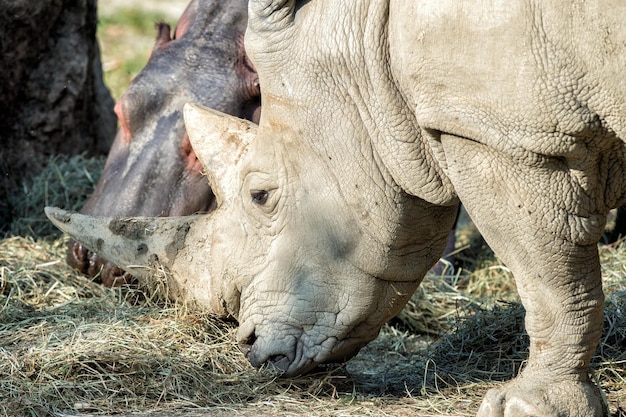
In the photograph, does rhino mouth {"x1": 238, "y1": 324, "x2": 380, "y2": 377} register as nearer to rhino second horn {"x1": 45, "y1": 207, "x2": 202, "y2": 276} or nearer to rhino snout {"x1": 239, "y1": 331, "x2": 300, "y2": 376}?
rhino snout {"x1": 239, "y1": 331, "x2": 300, "y2": 376}

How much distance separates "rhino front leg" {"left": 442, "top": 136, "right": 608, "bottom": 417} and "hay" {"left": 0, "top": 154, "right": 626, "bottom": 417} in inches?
Result: 16.6

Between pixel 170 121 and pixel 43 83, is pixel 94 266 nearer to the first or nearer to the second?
pixel 170 121

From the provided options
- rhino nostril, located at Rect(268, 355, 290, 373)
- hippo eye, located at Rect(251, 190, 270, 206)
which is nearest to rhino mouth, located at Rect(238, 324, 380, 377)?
rhino nostril, located at Rect(268, 355, 290, 373)

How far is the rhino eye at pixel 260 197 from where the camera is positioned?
4387 mm

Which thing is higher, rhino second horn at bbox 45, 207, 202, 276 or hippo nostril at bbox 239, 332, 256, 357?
rhino second horn at bbox 45, 207, 202, 276

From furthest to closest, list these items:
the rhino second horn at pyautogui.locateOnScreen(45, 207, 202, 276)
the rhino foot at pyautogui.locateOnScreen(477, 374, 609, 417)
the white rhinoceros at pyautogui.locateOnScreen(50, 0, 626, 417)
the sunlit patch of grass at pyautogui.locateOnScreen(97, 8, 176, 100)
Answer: the sunlit patch of grass at pyautogui.locateOnScreen(97, 8, 176, 100) → the rhino second horn at pyautogui.locateOnScreen(45, 207, 202, 276) → the rhino foot at pyautogui.locateOnScreen(477, 374, 609, 417) → the white rhinoceros at pyautogui.locateOnScreen(50, 0, 626, 417)

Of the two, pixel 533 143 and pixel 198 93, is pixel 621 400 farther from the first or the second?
pixel 198 93

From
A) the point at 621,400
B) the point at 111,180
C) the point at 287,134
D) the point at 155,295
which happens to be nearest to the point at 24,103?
the point at 111,180

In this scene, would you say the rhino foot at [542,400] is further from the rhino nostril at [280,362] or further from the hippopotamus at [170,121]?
the hippopotamus at [170,121]

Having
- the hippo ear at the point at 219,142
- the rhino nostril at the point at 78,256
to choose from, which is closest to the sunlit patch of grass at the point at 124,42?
the rhino nostril at the point at 78,256

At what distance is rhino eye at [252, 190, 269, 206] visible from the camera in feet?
14.4

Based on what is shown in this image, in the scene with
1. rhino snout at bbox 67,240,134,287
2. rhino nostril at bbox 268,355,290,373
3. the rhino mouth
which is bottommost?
rhino snout at bbox 67,240,134,287

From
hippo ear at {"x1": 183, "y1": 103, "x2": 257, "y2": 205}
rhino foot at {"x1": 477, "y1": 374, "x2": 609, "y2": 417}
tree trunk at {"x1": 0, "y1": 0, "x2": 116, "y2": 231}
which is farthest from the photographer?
tree trunk at {"x1": 0, "y1": 0, "x2": 116, "y2": 231}

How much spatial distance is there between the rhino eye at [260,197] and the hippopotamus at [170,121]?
1.46 metres
